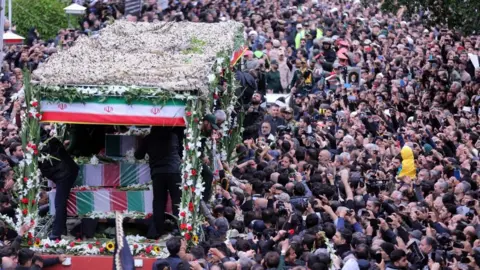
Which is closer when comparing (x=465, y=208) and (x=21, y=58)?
(x=465, y=208)

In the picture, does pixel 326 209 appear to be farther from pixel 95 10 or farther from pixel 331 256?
pixel 95 10

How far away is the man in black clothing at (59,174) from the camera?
16578mm

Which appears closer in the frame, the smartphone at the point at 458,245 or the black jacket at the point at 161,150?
the smartphone at the point at 458,245

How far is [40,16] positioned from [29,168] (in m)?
19.7

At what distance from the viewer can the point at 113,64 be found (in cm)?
1719

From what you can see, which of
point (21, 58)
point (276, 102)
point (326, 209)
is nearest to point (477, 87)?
point (276, 102)

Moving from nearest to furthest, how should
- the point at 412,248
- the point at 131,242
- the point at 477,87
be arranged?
the point at 412,248, the point at 131,242, the point at 477,87

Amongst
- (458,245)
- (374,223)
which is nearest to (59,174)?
(374,223)

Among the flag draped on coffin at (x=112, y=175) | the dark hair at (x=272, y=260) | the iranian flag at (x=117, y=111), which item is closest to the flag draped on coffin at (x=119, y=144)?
the flag draped on coffin at (x=112, y=175)

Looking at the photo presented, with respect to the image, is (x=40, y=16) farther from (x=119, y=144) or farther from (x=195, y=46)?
(x=119, y=144)

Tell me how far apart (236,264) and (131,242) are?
2606 millimetres

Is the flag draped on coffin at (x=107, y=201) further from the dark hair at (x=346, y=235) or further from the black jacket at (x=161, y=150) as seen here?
the dark hair at (x=346, y=235)

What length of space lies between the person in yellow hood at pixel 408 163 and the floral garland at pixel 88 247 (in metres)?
5.86

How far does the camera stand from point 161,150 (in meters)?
16.8
